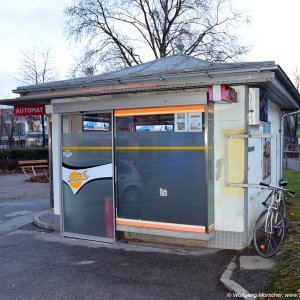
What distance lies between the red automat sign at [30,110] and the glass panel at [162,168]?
226cm

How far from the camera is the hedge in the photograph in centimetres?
2398

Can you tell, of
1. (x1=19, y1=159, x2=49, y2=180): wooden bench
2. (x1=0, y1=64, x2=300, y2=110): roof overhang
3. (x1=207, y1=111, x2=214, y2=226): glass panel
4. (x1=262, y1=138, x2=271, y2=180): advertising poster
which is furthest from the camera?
(x1=19, y1=159, x2=49, y2=180): wooden bench

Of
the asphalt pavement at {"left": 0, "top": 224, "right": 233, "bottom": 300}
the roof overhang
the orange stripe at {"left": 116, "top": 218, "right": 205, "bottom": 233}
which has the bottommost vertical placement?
the asphalt pavement at {"left": 0, "top": 224, "right": 233, "bottom": 300}

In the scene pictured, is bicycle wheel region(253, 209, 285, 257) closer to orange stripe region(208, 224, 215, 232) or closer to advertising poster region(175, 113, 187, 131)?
orange stripe region(208, 224, 215, 232)

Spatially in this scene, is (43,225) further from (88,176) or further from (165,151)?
(165,151)

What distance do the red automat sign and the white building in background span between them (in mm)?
728

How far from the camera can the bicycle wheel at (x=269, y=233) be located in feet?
19.0

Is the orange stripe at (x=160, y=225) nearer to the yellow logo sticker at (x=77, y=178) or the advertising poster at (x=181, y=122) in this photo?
the yellow logo sticker at (x=77, y=178)

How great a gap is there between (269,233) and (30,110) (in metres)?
5.33

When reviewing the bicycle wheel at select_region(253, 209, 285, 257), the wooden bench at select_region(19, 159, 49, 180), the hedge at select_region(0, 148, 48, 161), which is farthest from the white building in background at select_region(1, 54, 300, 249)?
the hedge at select_region(0, 148, 48, 161)

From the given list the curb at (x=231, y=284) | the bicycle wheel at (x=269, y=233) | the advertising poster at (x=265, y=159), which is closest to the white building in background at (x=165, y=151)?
the bicycle wheel at (x=269, y=233)

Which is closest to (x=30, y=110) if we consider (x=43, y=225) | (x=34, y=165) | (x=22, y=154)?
(x=43, y=225)

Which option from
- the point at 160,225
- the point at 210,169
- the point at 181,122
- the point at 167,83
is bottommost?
the point at 160,225

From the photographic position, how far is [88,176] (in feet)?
23.9
